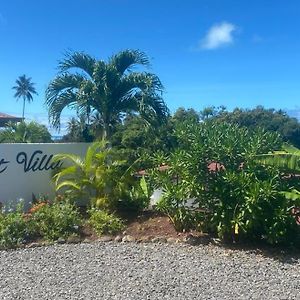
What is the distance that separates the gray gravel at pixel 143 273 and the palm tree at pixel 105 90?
17.9 feet

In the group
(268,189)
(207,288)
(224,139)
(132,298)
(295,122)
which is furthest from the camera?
(295,122)

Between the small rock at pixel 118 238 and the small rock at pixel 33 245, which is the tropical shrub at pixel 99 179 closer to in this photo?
the small rock at pixel 118 238

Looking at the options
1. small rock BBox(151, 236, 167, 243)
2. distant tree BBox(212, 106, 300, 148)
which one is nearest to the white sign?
small rock BBox(151, 236, 167, 243)

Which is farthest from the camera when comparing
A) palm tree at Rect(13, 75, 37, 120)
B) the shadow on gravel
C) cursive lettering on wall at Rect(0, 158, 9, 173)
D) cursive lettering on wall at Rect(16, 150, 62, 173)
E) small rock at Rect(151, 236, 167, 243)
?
palm tree at Rect(13, 75, 37, 120)

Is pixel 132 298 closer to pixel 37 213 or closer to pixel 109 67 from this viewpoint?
pixel 37 213

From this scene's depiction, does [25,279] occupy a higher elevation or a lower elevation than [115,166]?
lower

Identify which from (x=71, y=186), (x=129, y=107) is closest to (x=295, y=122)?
(x=129, y=107)

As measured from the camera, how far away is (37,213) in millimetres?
8148

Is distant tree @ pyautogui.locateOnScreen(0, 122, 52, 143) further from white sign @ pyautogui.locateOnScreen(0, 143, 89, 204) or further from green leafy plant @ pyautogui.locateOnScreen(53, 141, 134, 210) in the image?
green leafy plant @ pyautogui.locateOnScreen(53, 141, 134, 210)

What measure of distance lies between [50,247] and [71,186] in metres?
2.67

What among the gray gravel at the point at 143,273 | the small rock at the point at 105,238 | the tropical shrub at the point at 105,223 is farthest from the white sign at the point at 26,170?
the gray gravel at the point at 143,273

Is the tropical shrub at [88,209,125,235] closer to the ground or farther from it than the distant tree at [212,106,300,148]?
closer to the ground

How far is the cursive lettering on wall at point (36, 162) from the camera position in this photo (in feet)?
33.5

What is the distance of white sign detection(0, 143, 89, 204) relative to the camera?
32.7ft
